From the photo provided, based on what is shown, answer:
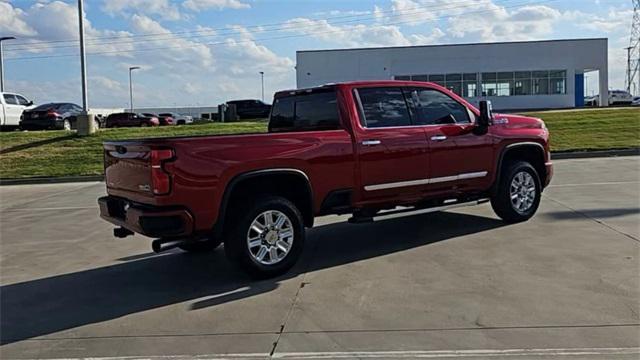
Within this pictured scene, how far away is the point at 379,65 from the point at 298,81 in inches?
289

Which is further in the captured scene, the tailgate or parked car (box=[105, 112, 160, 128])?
parked car (box=[105, 112, 160, 128])

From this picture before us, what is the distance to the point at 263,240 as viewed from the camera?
6.56m

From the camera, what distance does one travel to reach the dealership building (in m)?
55.7

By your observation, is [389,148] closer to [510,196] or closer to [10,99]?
[510,196]

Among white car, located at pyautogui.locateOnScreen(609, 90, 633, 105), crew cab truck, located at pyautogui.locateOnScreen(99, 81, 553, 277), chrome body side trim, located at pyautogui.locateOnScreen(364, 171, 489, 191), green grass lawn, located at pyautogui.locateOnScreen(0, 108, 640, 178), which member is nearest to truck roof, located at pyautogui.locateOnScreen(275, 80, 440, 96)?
crew cab truck, located at pyautogui.locateOnScreen(99, 81, 553, 277)

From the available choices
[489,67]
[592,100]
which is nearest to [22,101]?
[489,67]

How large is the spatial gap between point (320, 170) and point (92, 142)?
1945 cm

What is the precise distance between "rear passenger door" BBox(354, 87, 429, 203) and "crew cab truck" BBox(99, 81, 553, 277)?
0.01 meters

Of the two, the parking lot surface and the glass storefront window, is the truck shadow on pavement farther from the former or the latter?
the glass storefront window

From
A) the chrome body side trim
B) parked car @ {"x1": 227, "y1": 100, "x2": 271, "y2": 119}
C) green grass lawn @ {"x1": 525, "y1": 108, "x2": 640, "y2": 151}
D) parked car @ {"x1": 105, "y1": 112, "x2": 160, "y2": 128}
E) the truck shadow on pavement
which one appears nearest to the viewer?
the truck shadow on pavement

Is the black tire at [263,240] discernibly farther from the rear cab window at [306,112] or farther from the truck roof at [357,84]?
the truck roof at [357,84]

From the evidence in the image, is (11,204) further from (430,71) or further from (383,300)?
(430,71)

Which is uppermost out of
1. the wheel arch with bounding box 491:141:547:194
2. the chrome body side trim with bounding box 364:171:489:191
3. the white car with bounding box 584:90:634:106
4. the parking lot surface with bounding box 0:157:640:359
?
the white car with bounding box 584:90:634:106

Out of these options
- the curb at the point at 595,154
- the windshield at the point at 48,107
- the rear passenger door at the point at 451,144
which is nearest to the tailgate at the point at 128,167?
the rear passenger door at the point at 451,144
